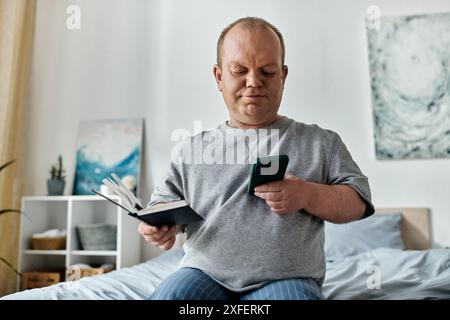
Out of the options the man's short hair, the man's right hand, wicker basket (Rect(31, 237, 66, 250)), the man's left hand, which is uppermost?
the man's short hair

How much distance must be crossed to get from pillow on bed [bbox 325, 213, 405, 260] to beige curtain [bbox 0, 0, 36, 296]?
2.99 feet

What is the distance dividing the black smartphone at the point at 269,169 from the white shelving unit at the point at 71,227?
0.49 meters

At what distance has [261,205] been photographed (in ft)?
3.00

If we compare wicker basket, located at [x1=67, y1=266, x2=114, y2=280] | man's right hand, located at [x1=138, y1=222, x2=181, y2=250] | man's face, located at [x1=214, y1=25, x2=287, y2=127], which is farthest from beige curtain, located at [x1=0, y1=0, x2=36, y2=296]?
man's face, located at [x1=214, y1=25, x2=287, y2=127]

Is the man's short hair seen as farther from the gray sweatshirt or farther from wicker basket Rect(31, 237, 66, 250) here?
wicker basket Rect(31, 237, 66, 250)

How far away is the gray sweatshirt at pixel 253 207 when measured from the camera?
2.93ft

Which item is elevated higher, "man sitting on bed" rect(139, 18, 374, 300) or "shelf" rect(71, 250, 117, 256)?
A: "man sitting on bed" rect(139, 18, 374, 300)

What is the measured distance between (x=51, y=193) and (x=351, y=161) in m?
0.81

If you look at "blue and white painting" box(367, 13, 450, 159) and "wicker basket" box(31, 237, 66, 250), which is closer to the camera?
"blue and white painting" box(367, 13, 450, 159)

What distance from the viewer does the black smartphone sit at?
0.82 m
